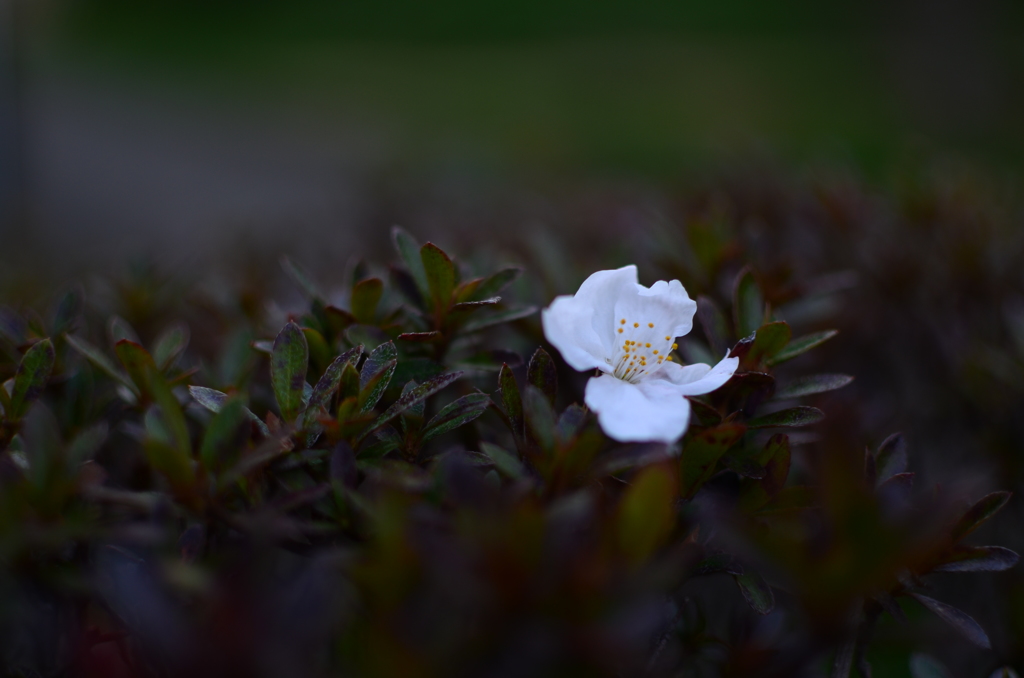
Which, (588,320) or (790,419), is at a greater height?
(588,320)

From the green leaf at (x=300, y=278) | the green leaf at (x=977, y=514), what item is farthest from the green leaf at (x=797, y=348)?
the green leaf at (x=300, y=278)

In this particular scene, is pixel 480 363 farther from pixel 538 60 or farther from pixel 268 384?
pixel 538 60

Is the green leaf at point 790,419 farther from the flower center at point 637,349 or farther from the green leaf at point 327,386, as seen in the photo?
the green leaf at point 327,386

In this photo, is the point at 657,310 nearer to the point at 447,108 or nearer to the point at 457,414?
the point at 457,414

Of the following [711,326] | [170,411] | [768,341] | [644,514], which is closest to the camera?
[644,514]

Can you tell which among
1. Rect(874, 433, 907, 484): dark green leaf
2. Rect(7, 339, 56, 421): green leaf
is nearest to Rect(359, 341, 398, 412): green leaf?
Rect(7, 339, 56, 421): green leaf

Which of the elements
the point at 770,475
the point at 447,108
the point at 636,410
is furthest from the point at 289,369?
the point at 447,108
